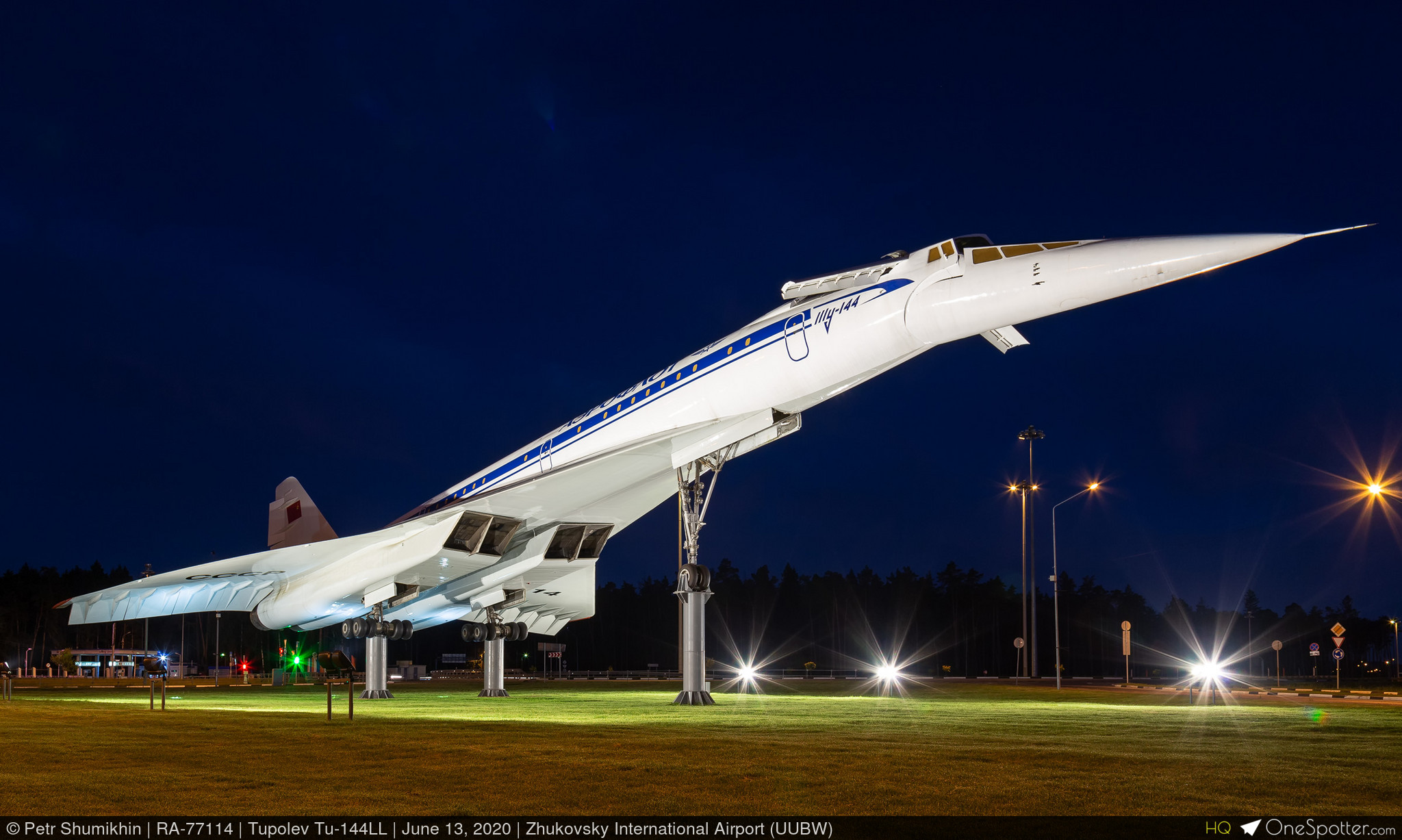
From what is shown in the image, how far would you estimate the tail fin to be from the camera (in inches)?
1034

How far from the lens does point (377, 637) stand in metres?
21.6

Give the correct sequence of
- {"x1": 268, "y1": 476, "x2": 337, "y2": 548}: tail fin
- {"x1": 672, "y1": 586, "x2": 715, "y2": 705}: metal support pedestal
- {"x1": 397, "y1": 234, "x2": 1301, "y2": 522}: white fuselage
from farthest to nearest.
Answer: {"x1": 268, "y1": 476, "x2": 337, "y2": 548}: tail fin → {"x1": 672, "y1": 586, "x2": 715, "y2": 705}: metal support pedestal → {"x1": 397, "y1": 234, "x2": 1301, "y2": 522}: white fuselage

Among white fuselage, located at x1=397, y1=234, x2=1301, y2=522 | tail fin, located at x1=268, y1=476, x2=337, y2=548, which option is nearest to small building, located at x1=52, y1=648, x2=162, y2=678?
tail fin, located at x1=268, y1=476, x2=337, y2=548

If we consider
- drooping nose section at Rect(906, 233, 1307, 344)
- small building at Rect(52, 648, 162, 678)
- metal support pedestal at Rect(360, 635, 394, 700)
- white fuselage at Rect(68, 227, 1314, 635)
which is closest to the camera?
drooping nose section at Rect(906, 233, 1307, 344)

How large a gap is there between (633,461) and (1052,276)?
816 cm

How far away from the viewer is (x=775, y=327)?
1577 cm

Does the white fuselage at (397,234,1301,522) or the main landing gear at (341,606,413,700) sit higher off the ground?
the white fuselage at (397,234,1301,522)

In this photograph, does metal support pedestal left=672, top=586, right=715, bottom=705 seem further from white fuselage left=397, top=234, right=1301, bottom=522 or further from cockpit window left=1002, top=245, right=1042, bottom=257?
cockpit window left=1002, top=245, right=1042, bottom=257

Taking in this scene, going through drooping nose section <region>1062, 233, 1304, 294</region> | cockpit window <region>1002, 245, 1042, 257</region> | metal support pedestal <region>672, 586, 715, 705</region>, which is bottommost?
metal support pedestal <region>672, 586, 715, 705</region>

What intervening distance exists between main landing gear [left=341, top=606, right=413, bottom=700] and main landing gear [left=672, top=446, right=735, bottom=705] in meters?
7.06

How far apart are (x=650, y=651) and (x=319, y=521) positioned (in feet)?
207

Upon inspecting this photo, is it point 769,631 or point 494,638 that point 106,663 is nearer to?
point 769,631
